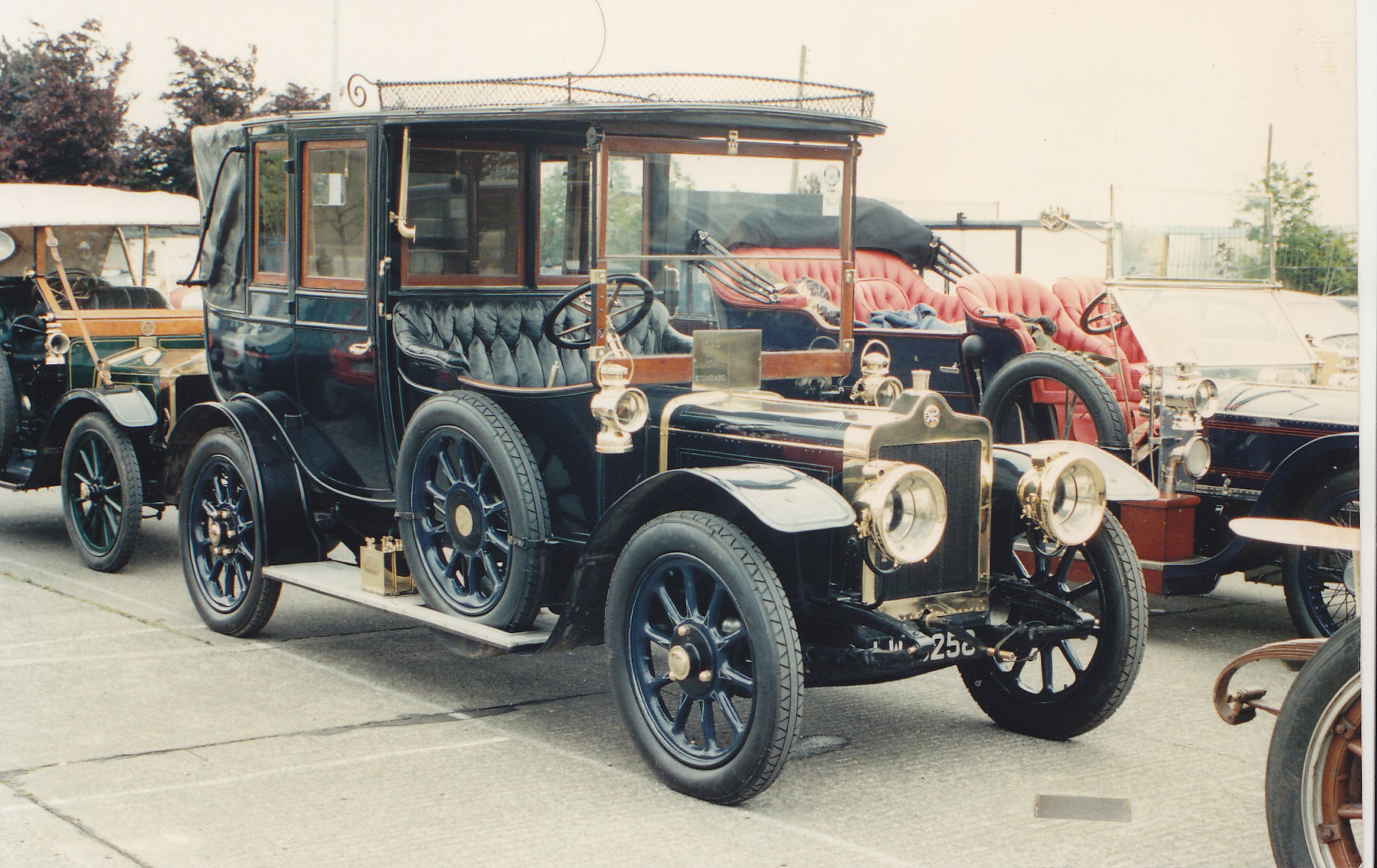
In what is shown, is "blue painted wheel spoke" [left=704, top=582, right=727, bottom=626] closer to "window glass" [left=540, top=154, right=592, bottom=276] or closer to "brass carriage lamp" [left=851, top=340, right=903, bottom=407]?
"brass carriage lamp" [left=851, top=340, right=903, bottom=407]

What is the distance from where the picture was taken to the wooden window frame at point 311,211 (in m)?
5.45

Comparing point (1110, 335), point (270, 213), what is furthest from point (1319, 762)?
point (1110, 335)

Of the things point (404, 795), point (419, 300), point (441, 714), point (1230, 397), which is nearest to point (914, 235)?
point (1230, 397)

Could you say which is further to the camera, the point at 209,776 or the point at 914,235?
the point at 914,235

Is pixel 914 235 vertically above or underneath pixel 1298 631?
above

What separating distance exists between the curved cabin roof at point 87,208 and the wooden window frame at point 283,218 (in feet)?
7.61

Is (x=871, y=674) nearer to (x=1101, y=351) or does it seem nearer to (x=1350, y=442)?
(x=1350, y=442)

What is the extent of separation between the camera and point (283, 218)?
593cm

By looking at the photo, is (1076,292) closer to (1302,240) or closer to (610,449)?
(1302,240)

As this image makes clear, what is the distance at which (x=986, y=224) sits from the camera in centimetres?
1572

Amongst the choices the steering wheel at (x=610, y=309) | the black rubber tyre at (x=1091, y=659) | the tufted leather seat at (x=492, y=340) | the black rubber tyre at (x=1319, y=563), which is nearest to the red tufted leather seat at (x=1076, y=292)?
the black rubber tyre at (x=1319, y=563)

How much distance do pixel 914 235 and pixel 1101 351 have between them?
345 centimetres

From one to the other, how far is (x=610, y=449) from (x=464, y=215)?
155 cm

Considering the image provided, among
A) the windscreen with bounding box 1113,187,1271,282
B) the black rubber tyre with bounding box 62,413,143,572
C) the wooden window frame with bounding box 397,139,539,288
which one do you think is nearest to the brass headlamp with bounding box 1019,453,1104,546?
the wooden window frame with bounding box 397,139,539,288
